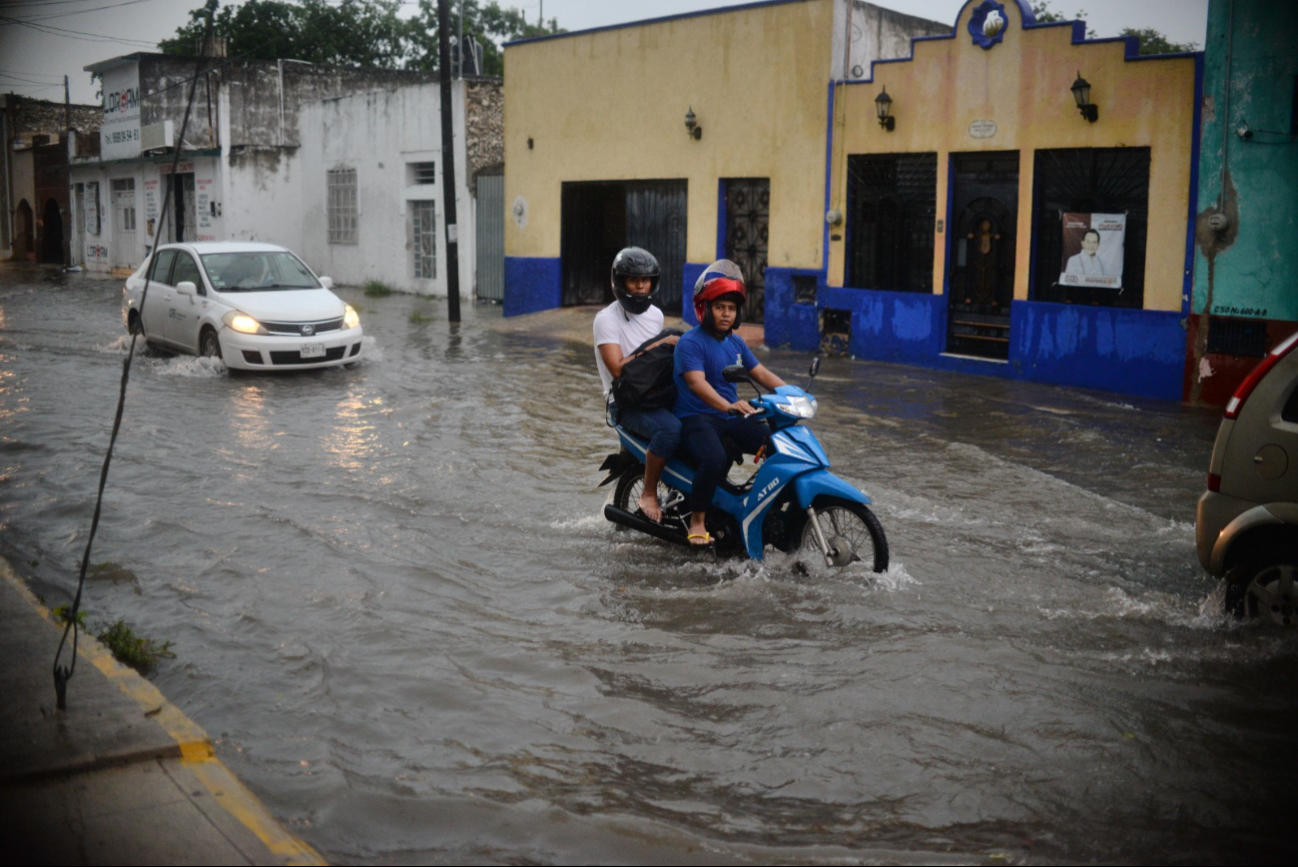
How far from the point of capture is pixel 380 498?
28.1 feet

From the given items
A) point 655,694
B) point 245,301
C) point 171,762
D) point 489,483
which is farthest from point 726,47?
point 171,762

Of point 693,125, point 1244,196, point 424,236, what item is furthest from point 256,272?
point 424,236

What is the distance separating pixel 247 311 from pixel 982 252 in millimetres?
9650

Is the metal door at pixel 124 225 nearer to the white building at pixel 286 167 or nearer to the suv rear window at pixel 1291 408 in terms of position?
the white building at pixel 286 167

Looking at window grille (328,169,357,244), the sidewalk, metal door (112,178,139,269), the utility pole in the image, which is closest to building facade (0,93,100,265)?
metal door (112,178,139,269)

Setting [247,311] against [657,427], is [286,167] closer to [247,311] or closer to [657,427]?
[247,311]

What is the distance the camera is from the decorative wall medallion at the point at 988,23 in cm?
1530

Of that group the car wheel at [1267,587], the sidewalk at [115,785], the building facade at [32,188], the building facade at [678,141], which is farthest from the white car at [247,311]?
the building facade at [32,188]

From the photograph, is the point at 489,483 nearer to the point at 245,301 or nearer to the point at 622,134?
the point at 245,301

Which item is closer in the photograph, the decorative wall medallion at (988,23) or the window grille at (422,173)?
the decorative wall medallion at (988,23)

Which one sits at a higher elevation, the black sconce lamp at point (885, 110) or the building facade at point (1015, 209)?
the black sconce lamp at point (885, 110)

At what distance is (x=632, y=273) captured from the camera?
734cm

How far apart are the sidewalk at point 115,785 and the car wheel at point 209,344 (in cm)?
1040

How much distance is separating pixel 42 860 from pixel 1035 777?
3.24 m
